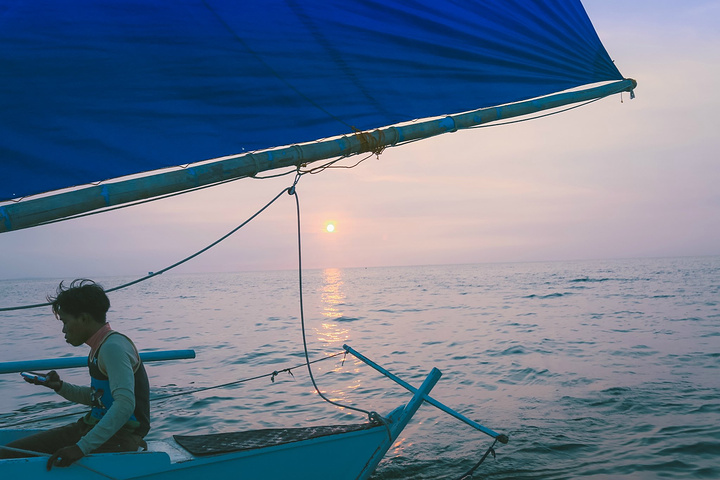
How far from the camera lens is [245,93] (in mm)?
3402

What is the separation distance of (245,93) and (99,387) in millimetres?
2081

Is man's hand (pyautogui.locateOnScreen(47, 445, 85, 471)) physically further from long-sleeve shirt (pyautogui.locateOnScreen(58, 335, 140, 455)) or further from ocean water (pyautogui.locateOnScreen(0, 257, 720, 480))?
ocean water (pyautogui.locateOnScreen(0, 257, 720, 480))

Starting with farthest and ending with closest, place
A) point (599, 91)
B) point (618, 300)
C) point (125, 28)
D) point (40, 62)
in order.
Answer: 1. point (618, 300)
2. point (599, 91)
3. point (125, 28)
4. point (40, 62)

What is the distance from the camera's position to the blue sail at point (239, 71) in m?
2.96

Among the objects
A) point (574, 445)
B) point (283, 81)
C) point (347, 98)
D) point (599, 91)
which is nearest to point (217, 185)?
point (283, 81)

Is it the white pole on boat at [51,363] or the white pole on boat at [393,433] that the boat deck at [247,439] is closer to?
the white pole on boat at [393,433]

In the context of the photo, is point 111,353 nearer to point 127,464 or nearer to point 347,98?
point 127,464

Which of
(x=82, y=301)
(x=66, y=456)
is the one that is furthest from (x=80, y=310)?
(x=66, y=456)

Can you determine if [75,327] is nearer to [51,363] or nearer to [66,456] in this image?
[66,456]

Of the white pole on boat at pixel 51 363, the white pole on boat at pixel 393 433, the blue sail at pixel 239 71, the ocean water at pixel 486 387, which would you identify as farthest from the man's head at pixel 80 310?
the white pole on boat at pixel 393 433

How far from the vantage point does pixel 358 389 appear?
419 inches

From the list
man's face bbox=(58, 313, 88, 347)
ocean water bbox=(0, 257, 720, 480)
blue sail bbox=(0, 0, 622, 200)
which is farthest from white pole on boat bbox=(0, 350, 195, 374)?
blue sail bbox=(0, 0, 622, 200)

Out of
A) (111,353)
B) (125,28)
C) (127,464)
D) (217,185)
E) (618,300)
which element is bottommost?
(618,300)

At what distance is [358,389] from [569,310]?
16.4 meters
